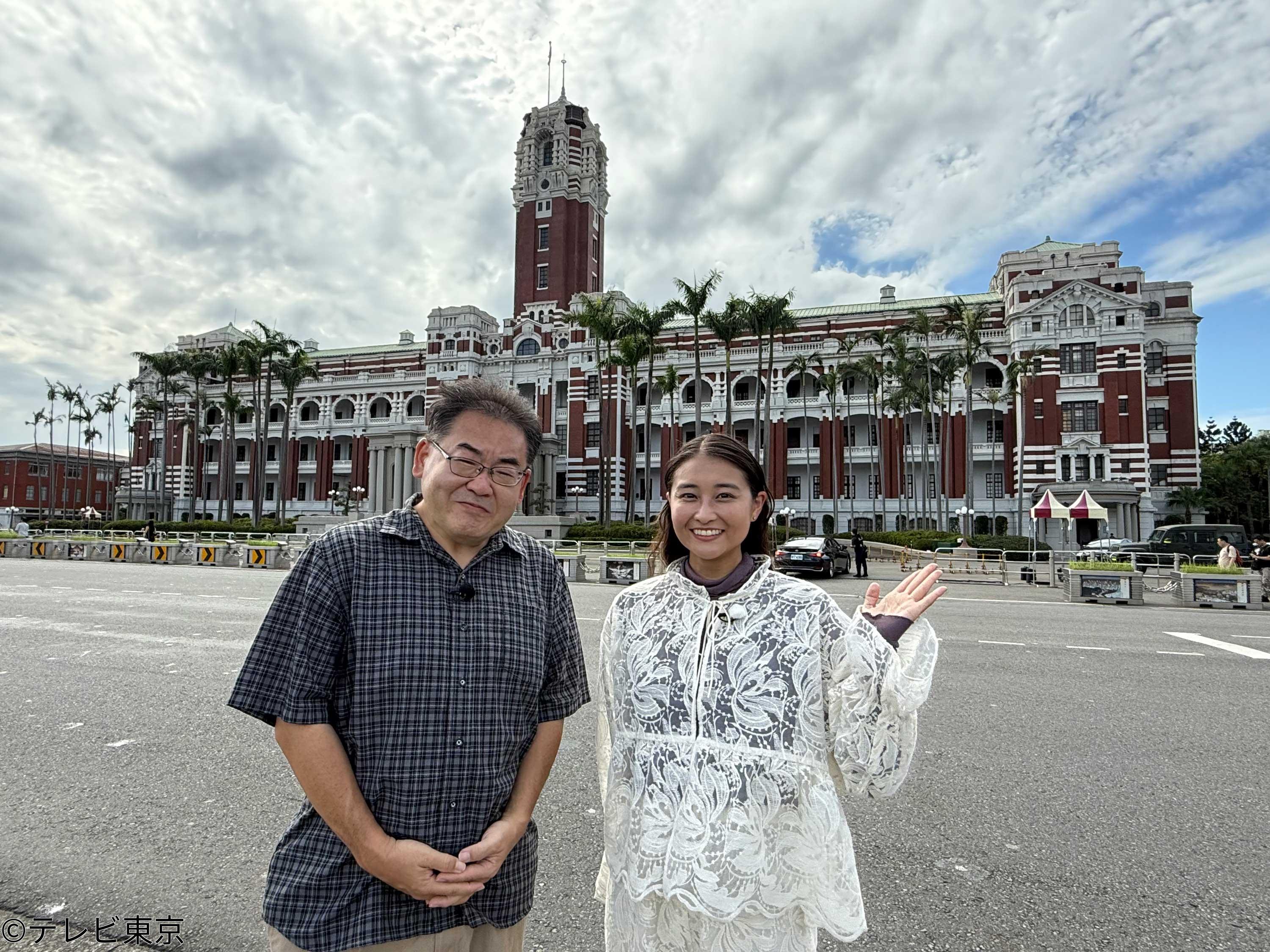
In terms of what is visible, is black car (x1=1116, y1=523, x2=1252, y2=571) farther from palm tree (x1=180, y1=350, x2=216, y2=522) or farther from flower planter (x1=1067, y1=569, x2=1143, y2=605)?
palm tree (x1=180, y1=350, x2=216, y2=522)

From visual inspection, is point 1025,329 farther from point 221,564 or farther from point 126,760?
point 126,760

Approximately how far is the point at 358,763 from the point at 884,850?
3.03 m

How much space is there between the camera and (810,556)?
22469 millimetres

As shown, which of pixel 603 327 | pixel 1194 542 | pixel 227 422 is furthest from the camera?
pixel 227 422

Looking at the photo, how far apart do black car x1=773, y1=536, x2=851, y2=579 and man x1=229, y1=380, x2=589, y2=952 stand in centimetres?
1945

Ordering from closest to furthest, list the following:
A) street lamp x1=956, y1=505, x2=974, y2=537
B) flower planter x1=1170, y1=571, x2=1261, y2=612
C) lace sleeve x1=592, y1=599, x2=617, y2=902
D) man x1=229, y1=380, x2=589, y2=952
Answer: man x1=229, y1=380, x2=589, y2=952 → lace sleeve x1=592, y1=599, x2=617, y2=902 → flower planter x1=1170, y1=571, x2=1261, y2=612 → street lamp x1=956, y1=505, x2=974, y2=537

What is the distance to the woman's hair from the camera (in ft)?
7.18

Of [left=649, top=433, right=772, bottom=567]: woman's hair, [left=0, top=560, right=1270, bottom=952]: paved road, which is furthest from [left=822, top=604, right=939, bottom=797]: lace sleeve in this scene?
[left=0, top=560, right=1270, bottom=952]: paved road

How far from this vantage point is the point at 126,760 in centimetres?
492

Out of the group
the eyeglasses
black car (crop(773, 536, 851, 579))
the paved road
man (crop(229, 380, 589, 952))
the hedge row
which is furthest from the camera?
the hedge row

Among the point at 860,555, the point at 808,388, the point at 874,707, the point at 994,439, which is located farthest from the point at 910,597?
the point at 808,388

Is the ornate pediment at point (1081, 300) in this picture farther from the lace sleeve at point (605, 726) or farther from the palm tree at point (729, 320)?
the lace sleeve at point (605, 726)

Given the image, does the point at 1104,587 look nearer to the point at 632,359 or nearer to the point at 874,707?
the point at 874,707

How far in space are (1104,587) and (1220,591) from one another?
2345 millimetres
